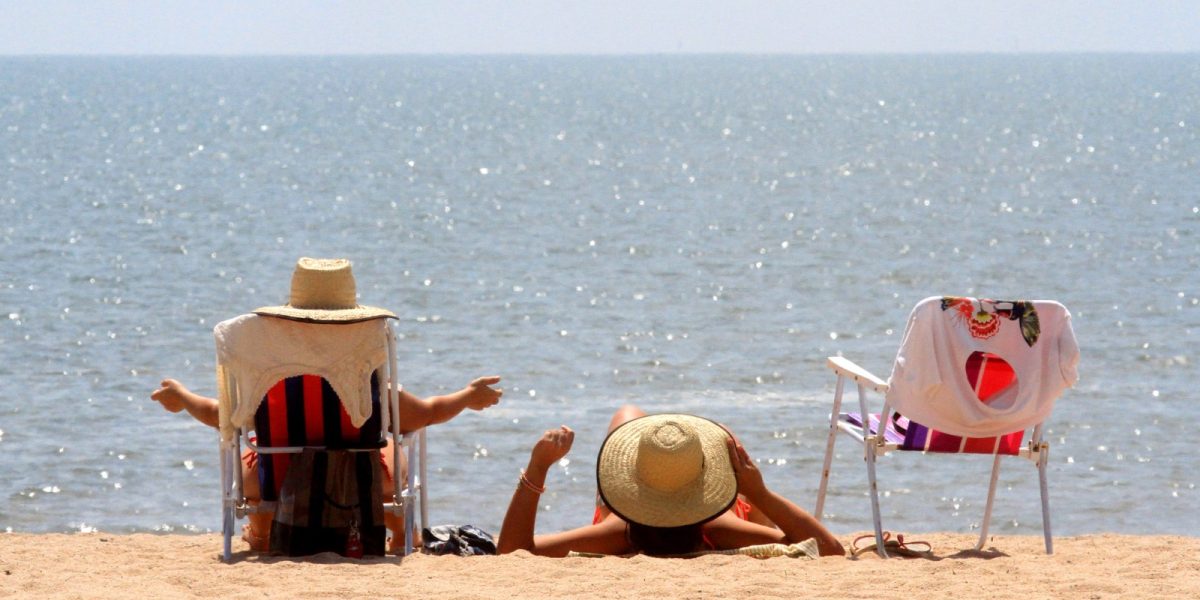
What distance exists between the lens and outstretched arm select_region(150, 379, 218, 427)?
17.1ft

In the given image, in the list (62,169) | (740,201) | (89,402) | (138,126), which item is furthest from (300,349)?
(138,126)

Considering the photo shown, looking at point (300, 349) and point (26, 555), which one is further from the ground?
point (300, 349)

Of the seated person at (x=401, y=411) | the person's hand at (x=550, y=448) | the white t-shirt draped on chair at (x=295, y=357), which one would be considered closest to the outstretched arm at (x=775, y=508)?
the person's hand at (x=550, y=448)

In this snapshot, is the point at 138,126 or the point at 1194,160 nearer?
the point at 1194,160

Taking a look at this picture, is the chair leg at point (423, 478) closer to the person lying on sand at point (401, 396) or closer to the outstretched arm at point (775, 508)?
the person lying on sand at point (401, 396)

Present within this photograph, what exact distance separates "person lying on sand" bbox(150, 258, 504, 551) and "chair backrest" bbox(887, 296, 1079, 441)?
4.28 feet

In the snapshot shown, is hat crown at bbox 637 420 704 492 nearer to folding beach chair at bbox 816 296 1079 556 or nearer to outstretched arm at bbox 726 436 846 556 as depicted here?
outstretched arm at bbox 726 436 846 556

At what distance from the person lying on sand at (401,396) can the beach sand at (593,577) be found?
0.20 meters

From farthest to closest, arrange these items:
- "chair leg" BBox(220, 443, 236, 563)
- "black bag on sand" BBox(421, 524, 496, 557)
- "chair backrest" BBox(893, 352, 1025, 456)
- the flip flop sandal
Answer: the flip flop sandal → "chair backrest" BBox(893, 352, 1025, 456) → "black bag on sand" BBox(421, 524, 496, 557) → "chair leg" BBox(220, 443, 236, 563)

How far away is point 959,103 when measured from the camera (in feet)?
237

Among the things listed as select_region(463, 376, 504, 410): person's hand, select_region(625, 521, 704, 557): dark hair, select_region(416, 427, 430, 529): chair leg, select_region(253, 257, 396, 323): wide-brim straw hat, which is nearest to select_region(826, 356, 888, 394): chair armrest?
select_region(625, 521, 704, 557): dark hair

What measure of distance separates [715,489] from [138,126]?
48464 mm

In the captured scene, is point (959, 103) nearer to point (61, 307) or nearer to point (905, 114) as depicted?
point (905, 114)

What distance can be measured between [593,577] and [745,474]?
607 mm
